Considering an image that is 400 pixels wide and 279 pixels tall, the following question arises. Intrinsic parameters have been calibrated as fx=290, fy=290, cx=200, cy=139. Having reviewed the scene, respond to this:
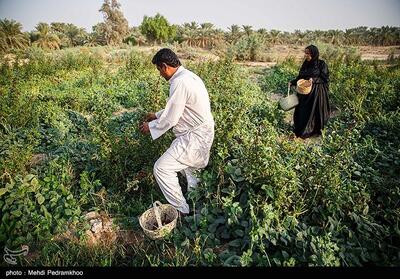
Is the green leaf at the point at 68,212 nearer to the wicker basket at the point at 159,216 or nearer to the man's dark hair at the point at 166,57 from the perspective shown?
the wicker basket at the point at 159,216

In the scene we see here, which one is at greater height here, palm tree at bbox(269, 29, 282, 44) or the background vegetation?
palm tree at bbox(269, 29, 282, 44)

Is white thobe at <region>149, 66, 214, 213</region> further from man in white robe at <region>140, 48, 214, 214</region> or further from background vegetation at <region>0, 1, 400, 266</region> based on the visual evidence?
background vegetation at <region>0, 1, 400, 266</region>

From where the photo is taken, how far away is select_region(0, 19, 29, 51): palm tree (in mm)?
19500

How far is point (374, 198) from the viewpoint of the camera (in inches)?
115

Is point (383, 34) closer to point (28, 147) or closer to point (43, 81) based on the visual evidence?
point (43, 81)

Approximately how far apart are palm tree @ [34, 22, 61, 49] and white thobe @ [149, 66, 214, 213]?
74.3 feet

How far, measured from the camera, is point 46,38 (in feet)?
74.0

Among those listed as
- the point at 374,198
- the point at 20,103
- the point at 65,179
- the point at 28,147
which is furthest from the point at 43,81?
the point at 374,198

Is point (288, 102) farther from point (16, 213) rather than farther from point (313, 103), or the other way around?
point (16, 213)

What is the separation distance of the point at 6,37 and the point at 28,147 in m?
21.4

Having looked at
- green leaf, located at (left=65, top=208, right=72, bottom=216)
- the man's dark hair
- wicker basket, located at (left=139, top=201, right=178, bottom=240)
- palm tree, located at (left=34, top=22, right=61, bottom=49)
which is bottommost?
wicker basket, located at (left=139, top=201, right=178, bottom=240)

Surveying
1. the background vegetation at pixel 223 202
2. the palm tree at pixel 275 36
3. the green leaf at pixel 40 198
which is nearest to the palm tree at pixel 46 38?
the palm tree at pixel 275 36

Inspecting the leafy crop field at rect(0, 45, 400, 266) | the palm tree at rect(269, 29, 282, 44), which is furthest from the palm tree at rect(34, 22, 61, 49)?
the leafy crop field at rect(0, 45, 400, 266)

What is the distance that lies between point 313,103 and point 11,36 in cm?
2271
